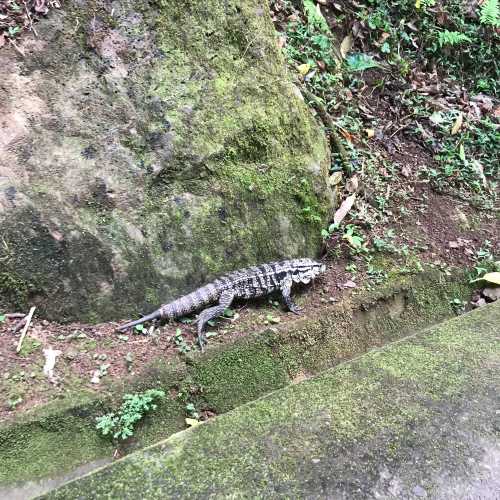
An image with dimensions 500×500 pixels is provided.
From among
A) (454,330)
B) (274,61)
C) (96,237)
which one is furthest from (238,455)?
(274,61)

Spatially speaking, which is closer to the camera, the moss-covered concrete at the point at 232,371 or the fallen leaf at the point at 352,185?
the moss-covered concrete at the point at 232,371

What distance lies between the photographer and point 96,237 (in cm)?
418

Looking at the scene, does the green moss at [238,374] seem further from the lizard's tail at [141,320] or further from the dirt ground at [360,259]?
the lizard's tail at [141,320]

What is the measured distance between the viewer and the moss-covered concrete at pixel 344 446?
6.84ft

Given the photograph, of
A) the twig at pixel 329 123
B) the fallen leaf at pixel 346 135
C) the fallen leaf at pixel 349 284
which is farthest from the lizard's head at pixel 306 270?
the fallen leaf at pixel 346 135

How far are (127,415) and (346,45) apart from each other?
21.1ft

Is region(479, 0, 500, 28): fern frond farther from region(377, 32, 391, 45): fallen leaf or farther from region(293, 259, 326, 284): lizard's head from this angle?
region(293, 259, 326, 284): lizard's head

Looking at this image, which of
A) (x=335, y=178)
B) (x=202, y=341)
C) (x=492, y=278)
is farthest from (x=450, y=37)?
(x=202, y=341)

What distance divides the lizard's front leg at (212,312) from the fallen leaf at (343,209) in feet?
5.82

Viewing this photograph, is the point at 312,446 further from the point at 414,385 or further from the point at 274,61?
the point at 274,61

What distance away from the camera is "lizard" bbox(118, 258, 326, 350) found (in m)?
4.36

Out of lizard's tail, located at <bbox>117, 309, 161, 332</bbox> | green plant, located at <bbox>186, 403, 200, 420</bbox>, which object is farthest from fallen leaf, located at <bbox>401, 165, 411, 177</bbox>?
green plant, located at <bbox>186, 403, 200, 420</bbox>

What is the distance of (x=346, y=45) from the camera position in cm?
745

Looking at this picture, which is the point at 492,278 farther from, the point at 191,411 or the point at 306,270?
the point at 191,411
